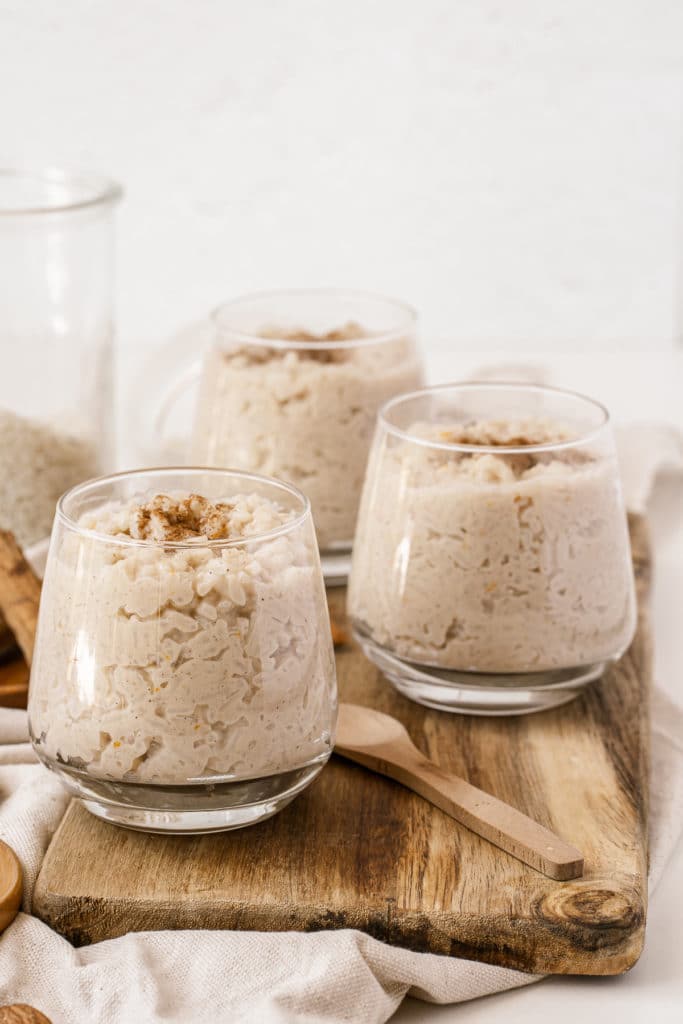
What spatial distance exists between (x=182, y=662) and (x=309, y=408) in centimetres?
50

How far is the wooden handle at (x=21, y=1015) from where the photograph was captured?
2.49ft

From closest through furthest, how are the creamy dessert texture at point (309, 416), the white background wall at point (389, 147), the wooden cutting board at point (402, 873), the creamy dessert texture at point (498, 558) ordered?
the wooden cutting board at point (402, 873) → the creamy dessert texture at point (498, 558) → the creamy dessert texture at point (309, 416) → the white background wall at point (389, 147)

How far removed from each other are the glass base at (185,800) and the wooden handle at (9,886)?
61 millimetres

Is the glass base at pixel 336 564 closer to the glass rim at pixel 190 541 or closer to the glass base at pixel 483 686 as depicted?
the glass base at pixel 483 686

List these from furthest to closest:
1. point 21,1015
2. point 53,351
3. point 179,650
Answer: point 53,351
point 179,650
point 21,1015

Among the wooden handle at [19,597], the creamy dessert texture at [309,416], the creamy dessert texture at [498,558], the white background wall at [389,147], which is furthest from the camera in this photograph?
the white background wall at [389,147]

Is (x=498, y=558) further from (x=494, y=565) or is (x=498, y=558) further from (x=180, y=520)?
(x=180, y=520)

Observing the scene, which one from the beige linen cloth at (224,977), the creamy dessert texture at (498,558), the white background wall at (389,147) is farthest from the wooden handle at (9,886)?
the white background wall at (389,147)

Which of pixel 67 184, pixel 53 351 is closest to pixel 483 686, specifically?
pixel 53 351

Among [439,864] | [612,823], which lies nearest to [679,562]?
[612,823]

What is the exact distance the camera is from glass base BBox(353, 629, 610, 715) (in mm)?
1112

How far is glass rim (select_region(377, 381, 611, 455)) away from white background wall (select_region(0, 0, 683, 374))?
1393mm

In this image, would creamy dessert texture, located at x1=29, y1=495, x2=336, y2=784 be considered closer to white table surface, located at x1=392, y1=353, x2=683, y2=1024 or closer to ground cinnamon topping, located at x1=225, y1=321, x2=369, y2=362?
white table surface, located at x1=392, y1=353, x2=683, y2=1024

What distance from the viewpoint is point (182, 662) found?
87 cm
